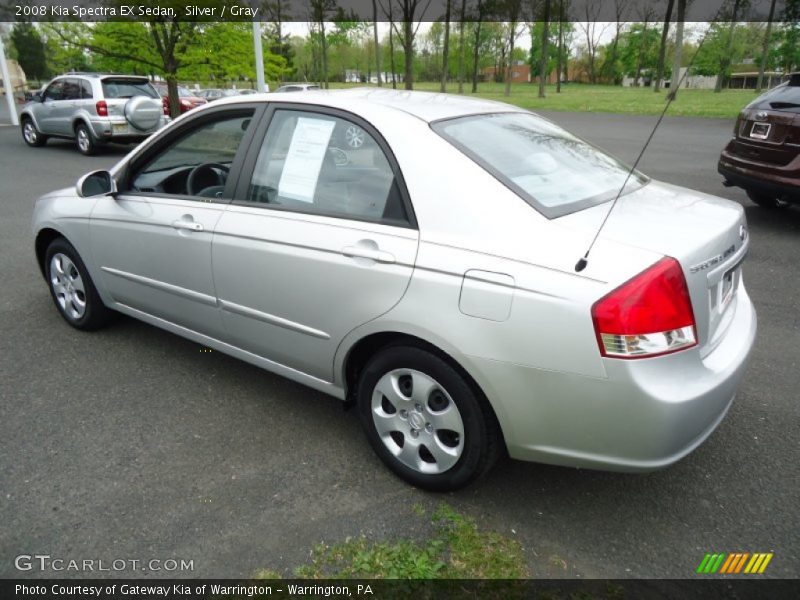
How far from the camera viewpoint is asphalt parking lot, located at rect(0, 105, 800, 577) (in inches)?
92.7

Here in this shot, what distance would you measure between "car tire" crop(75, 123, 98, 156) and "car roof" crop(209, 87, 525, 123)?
41.0 feet

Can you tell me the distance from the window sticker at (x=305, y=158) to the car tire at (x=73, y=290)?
1947 mm

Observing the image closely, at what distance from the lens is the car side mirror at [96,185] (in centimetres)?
363

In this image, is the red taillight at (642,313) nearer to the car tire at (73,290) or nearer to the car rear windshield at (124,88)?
the car tire at (73,290)

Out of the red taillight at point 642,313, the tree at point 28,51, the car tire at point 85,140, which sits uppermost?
the tree at point 28,51

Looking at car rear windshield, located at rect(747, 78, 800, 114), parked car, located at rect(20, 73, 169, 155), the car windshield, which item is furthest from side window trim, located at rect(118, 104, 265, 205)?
parked car, located at rect(20, 73, 169, 155)

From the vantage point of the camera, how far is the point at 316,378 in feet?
9.61

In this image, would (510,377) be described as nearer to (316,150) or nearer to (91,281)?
(316,150)

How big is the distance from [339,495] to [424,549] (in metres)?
0.49

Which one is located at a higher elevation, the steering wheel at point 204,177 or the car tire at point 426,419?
the steering wheel at point 204,177

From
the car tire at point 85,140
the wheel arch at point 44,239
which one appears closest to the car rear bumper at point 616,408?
the wheel arch at point 44,239

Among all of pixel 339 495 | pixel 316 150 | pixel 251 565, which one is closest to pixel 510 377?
pixel 339 495

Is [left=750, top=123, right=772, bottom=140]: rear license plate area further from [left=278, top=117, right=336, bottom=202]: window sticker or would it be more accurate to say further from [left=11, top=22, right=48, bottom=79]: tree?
[left=11, top=22, right=48, bottom=79]: tree

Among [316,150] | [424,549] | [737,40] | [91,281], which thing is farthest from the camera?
[737,40]
